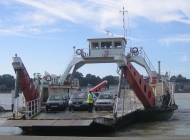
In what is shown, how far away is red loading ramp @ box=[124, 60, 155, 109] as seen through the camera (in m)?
22.4

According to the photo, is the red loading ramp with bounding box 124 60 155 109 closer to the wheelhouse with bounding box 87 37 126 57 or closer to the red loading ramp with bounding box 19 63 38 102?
the wheelhouse with bounding box 87 37 126 57

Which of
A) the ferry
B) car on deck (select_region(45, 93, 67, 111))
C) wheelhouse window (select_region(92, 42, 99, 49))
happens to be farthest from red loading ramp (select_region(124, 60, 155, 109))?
wheelhouse window (select_region(92, 42, 99, 49))

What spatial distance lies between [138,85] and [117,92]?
3.52 meters

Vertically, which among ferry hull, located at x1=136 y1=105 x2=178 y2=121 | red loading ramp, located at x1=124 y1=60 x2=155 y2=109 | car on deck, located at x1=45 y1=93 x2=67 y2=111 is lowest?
ferry hull, located at x1=136 y1=105 x2=178 y2=121

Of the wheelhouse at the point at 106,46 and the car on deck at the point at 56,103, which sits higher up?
the wheelhouse at the point at 106,46

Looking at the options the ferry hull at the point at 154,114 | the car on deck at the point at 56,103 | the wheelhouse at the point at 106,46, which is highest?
the wheelhouse at the point at 106,46

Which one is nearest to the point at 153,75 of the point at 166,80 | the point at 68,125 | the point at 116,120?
the point at 166,80

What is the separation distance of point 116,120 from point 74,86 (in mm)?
14736

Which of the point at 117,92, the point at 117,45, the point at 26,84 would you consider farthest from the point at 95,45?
the point at 117,92

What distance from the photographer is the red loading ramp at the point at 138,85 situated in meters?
22.4

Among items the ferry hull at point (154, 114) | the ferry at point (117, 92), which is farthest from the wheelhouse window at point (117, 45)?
the ferry hull at point (154, 114)

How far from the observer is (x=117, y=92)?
800 inches

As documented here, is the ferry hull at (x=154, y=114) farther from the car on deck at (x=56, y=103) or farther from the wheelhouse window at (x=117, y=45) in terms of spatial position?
the wheelhouse window at (x=117, y=45)

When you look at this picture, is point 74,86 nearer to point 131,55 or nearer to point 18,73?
point 131,55
